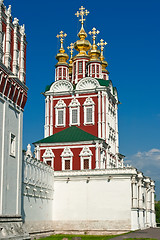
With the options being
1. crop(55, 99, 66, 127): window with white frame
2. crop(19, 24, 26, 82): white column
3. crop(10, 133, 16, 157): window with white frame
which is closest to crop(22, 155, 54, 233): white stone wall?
crop(10, 133, 16, 157): window with white frame

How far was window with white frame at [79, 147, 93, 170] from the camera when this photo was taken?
40.9 meters

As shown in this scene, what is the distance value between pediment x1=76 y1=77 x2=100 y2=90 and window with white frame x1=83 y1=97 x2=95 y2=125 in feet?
5.22

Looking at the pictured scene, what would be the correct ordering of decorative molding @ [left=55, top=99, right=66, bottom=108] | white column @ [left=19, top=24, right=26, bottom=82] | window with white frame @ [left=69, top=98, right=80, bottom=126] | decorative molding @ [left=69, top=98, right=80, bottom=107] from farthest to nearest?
decorative molding @ [left=55, top=99, right=66, bottom=108], decorative molding @ [left=69, top=98, right=80, bottom=107], window with white frame @ [left=69, top=98, right=80, bottom=126], white column @ [left=19, top=24, right=26, bottom=82]

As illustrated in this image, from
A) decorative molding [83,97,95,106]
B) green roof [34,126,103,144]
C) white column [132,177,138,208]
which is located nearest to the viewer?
white column [132,177,138,208]

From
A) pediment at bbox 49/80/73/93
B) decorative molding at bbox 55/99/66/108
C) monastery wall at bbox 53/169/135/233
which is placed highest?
pediment at bbox 49/80/73/93

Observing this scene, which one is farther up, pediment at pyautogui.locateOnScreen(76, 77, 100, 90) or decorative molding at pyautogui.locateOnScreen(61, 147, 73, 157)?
pediment at pyautogui.locateOnScreen(76, 77, 100, 90)

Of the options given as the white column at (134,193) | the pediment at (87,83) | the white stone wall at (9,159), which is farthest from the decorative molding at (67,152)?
the white stone wall at (9,159)

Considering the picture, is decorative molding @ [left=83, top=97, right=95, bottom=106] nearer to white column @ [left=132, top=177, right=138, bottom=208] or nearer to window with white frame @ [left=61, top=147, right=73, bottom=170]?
window with white frame @ [left=61, top=147, right=73, bottom=170]

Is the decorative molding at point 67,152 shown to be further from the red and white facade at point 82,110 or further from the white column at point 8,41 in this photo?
the white column at point 8,41

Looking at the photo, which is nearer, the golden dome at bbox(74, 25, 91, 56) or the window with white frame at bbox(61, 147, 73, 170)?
the window with white frame at bbox(61, 147, 73, 170)

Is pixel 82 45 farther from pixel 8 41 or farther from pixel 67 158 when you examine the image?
pixel 8 41

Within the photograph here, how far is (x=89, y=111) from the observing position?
1831 inches

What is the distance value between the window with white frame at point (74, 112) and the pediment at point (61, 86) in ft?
5.93

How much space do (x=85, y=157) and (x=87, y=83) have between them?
10.4 meters
